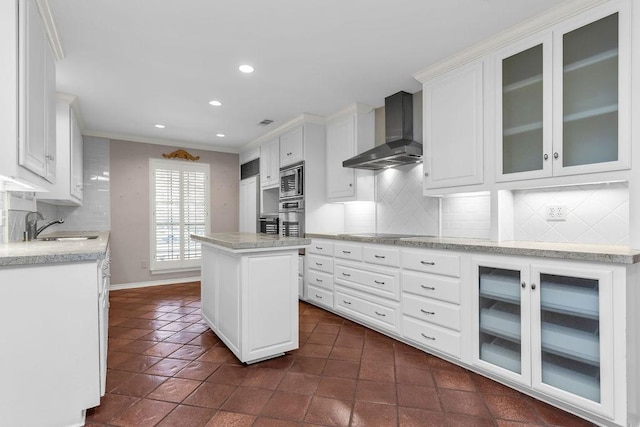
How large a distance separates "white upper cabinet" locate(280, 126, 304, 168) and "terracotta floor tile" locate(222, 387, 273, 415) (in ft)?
9.37

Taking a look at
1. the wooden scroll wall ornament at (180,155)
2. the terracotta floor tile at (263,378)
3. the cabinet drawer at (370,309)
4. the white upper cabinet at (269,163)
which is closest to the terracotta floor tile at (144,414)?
the terracotta floor tile at (263,378)

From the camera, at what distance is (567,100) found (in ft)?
6.70

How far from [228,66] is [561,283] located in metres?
2.92

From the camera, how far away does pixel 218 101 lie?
12.1 feet

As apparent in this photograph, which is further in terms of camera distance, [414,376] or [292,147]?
[292,147]

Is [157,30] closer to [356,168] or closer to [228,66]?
[228,66]

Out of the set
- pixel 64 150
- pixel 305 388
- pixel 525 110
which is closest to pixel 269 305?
pixel 305 388

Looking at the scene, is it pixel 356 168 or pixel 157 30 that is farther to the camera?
pixel 356 168

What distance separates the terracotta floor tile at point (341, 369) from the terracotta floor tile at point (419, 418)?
483 millimetres

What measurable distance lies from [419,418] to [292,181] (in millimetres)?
3199

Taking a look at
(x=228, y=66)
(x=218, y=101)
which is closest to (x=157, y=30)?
(x=228, y=66)

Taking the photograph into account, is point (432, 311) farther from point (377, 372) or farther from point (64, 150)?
point (64, 150)

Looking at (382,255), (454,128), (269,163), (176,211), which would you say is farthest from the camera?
(176,211)

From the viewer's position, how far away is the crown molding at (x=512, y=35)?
1.97m
